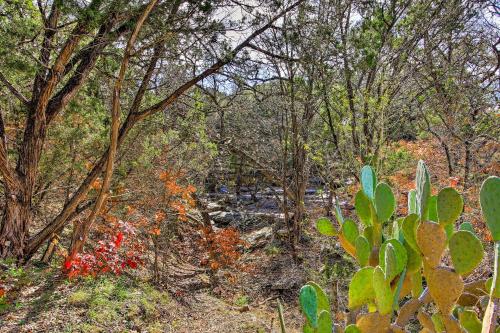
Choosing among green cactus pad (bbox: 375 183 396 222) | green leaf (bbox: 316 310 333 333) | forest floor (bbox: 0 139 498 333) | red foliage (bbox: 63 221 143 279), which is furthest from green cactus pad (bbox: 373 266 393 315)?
red foliage (bbox: 63 221 143 279)

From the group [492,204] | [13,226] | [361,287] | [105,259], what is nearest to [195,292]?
[105,259]

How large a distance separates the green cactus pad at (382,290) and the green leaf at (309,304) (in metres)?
0.13

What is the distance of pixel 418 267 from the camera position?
2.91 ft

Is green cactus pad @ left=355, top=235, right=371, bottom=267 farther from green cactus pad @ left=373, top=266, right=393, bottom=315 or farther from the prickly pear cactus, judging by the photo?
green cactus pad @ left=373, top=266, right=393, bottom=315

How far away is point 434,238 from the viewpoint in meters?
0.77

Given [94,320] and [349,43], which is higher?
[349,43]

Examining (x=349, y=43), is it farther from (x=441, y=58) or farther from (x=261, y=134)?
(x=261, y=134)

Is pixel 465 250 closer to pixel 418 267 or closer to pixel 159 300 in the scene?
pixel 418 267

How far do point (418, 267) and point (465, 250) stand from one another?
7.3 inches

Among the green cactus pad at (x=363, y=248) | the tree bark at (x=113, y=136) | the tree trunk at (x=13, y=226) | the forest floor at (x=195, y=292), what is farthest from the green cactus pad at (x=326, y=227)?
the tree trunk at (x=13, y=226)

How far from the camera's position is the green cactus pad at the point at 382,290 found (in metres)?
0.73

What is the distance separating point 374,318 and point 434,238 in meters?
0.21

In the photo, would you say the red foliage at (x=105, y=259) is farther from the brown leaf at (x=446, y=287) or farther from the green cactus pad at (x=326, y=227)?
the brown leaf at (x=446, y=287)

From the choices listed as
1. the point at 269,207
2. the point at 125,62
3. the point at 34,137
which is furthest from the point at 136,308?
the point at 269,207
